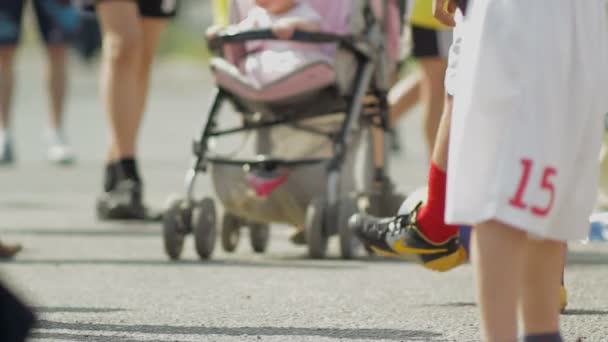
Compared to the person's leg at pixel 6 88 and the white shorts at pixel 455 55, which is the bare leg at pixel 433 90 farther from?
the person's leg at pixel 6 88

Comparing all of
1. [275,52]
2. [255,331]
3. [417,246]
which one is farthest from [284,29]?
[255,331]

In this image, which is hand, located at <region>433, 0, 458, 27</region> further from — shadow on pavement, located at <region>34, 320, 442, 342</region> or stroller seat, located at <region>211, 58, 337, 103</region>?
stroller seat, located at <region>211, 58, 337, 103</region>

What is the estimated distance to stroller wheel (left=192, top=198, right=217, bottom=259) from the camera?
6.42m

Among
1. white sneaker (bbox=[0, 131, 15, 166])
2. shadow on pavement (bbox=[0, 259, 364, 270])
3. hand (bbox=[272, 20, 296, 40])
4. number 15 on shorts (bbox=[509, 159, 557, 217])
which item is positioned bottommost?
white sneaker (bbox=[0, 131, 15, 166])

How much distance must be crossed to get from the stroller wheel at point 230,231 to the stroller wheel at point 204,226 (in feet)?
1.16

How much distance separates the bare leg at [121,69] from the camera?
788 centimetres

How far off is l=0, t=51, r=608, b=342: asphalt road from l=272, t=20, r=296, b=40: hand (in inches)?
33.4

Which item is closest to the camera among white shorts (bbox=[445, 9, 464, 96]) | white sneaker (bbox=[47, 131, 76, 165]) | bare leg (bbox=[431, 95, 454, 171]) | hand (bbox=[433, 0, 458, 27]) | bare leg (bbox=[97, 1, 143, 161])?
hand (bbox=[433, 0, 458, 27])

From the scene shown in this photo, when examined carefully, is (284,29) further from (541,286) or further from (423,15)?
(541,286)

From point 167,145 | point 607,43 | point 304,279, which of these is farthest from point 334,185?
point 167,145

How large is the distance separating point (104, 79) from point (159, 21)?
1.48 feet

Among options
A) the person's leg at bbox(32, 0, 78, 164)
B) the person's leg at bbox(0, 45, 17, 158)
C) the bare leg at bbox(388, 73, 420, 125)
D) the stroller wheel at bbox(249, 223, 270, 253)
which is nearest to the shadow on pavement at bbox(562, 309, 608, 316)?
the stroller wheel at bbox(249, 223, 270, 253)

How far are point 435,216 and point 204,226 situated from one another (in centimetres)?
184

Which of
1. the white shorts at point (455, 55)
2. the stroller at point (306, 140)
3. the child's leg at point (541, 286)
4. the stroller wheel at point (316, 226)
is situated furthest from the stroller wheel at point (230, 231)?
the child's leg at point (541, 286)
